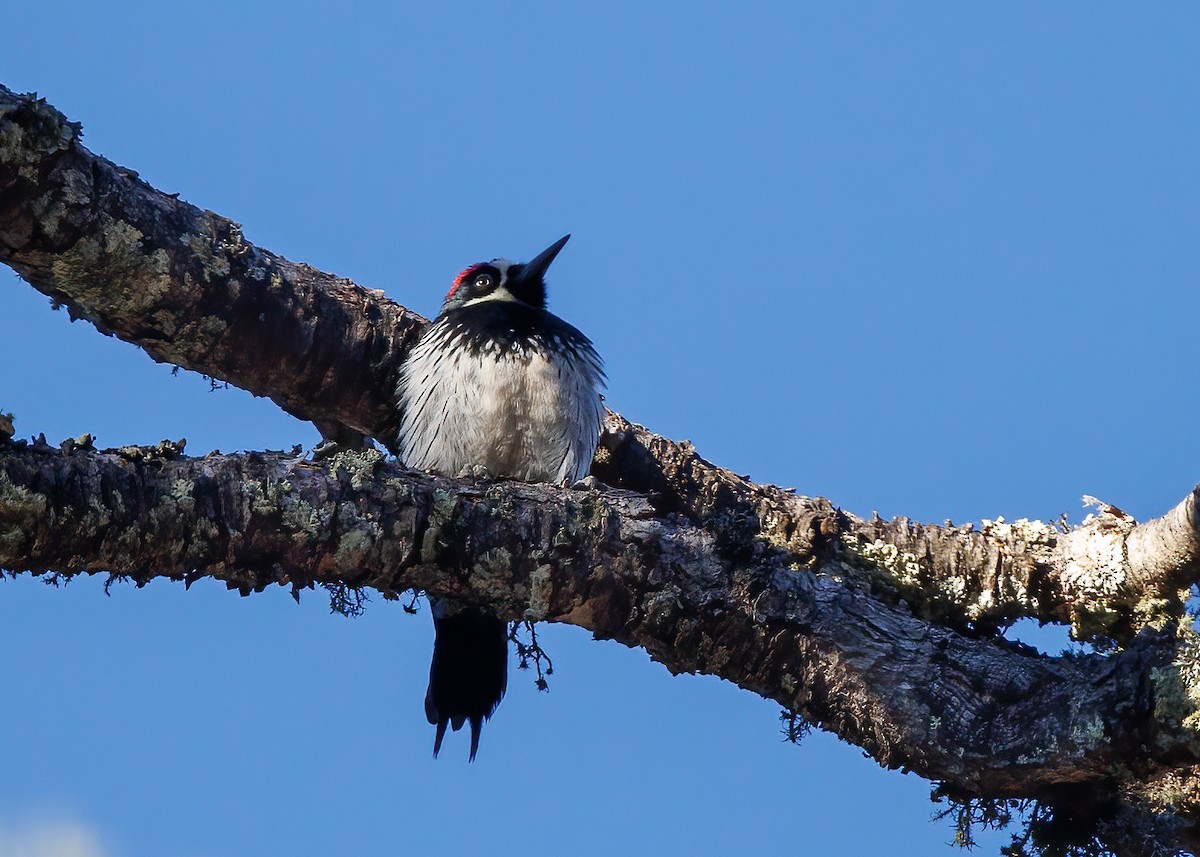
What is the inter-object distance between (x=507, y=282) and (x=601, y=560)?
259 cm

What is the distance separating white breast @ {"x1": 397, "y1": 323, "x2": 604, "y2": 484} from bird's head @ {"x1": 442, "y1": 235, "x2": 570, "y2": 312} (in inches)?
37.5

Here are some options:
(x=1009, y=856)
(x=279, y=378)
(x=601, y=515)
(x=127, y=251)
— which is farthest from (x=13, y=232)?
(x=1009, y=856)

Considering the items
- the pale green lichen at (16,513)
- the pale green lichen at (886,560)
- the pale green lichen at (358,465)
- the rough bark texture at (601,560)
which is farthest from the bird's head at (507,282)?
the pale green lichen at (16,513)

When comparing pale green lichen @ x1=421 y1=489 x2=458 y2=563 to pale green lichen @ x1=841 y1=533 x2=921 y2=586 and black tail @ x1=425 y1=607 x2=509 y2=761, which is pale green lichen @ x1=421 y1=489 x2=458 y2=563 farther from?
pale green lichen @ x1=841 y1=533 x2=921 y2=586

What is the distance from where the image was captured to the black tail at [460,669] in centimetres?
389

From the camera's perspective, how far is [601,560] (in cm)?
307

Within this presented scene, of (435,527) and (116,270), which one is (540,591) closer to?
(435,527)

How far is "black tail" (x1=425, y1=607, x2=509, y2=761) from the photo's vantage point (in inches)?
153

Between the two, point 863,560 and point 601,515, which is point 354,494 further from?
point 863,560

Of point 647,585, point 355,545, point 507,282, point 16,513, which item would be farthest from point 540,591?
point 507,282

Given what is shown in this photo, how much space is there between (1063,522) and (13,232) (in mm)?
3265

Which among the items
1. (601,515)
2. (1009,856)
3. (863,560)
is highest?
(863,560)

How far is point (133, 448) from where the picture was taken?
104 inches

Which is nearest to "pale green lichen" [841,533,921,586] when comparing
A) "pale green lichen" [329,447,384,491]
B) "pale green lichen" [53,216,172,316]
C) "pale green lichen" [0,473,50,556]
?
"pale green lichen" [329,447,384,491]
